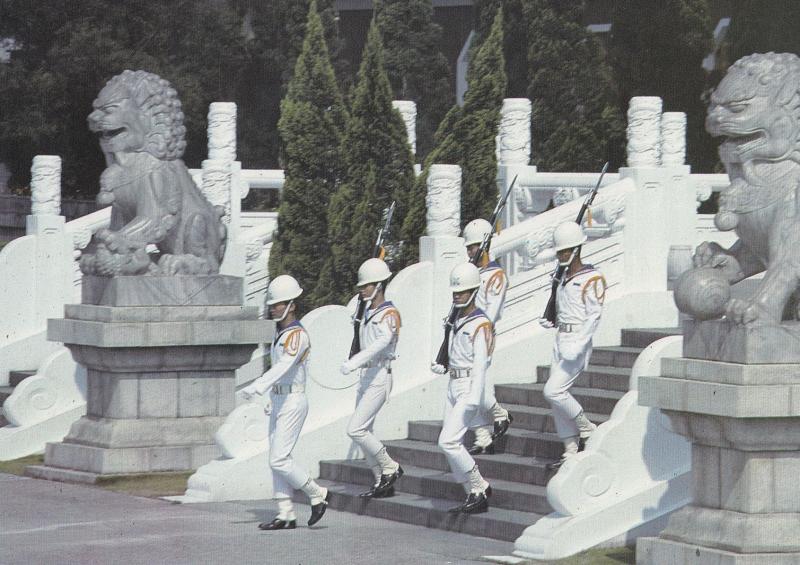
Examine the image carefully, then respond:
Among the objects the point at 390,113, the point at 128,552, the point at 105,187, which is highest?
the point at 390,113

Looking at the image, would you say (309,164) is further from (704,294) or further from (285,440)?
(704,294)

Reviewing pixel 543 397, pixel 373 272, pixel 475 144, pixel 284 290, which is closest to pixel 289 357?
pixel 284 290

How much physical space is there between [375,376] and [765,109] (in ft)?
13.7

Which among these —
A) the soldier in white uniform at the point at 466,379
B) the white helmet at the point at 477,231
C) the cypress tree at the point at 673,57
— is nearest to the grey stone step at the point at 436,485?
the soldier in white uniform at the point at 466,379

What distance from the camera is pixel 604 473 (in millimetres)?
12398

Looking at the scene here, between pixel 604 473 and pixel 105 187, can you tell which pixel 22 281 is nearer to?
pixel 105 187

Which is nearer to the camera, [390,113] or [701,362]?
[701,362]

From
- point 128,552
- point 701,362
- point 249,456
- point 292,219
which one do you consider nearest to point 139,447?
point 249,456

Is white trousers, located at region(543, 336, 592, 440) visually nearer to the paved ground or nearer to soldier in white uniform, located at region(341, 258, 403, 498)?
the paved ground

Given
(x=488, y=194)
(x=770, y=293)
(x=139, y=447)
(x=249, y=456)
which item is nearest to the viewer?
(x=770, y=293)

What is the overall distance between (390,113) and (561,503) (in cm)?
869

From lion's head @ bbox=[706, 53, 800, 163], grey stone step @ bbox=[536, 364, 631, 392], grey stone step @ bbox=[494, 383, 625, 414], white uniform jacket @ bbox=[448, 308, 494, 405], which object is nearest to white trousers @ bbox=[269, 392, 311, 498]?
white uniform jacket @ bbox=[448, 308, 494, 405]

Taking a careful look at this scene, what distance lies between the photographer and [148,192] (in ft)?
54.5

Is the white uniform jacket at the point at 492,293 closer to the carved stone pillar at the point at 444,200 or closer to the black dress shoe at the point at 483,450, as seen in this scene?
the carved stone pillar at the point at 444,200
